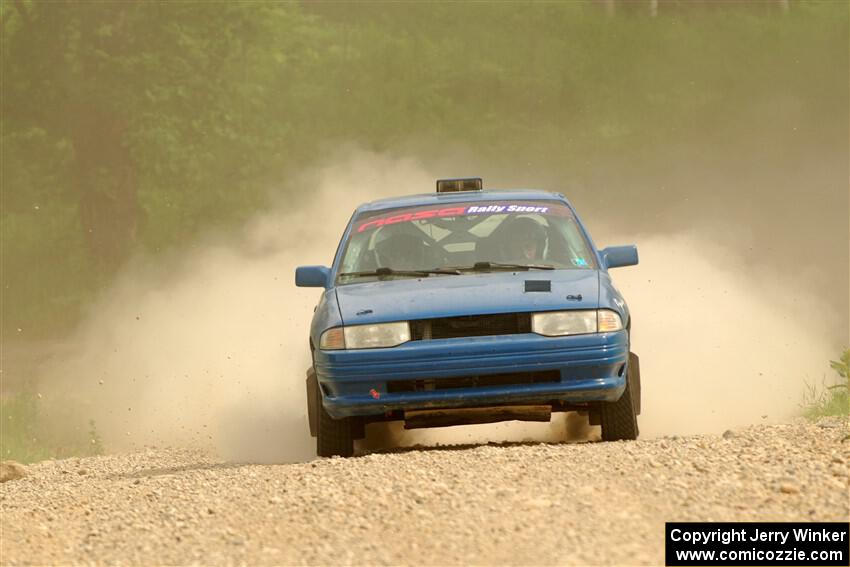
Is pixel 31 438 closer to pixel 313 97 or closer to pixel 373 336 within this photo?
pixel 373 336

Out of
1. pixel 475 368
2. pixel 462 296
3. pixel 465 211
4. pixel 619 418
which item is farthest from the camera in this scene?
pixel 465 211

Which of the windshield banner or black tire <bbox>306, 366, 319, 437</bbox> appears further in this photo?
the windshield banner

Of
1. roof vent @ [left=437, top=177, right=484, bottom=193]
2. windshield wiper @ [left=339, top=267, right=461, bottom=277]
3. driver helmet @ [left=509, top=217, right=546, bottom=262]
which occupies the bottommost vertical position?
windshield wiper @ [left=339, top=267, right=461, bottom=277]

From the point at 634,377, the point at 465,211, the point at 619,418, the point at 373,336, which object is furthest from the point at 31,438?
the point at 619,418

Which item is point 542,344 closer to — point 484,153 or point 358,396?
point 358,396

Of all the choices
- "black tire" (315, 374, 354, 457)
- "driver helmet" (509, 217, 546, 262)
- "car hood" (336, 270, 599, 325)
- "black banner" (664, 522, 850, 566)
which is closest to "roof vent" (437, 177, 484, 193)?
"driver helmet" (509, 217, 546, 262)

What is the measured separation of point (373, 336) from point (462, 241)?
161cm

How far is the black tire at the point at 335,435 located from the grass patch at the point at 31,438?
21.6 ft

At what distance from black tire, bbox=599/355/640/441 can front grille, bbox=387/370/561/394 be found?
56cm

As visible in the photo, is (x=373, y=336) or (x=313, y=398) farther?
(x=313, y=398)

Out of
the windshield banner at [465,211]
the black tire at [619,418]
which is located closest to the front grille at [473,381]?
the black tire at [619,418]

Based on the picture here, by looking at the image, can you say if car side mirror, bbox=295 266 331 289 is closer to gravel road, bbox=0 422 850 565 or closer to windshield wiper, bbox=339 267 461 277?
windshield wiper, bbox=339 267 461 277

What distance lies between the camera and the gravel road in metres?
6.73

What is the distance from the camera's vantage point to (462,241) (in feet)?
34.7
